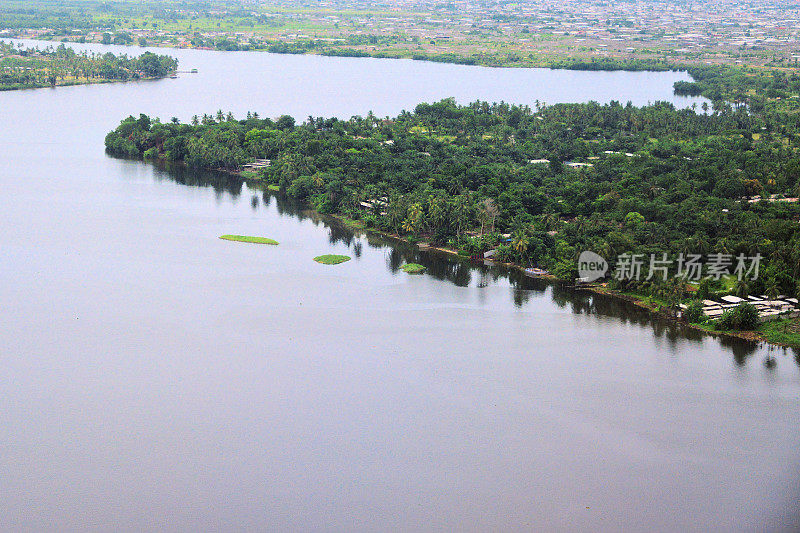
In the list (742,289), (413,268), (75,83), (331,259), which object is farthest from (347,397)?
(75,83)

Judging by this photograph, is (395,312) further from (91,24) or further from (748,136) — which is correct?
(91,24)

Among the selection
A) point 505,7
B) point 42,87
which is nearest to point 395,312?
point 42,87

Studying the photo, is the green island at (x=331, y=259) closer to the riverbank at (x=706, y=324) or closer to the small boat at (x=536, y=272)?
the riverbank at (x=706, y=324)

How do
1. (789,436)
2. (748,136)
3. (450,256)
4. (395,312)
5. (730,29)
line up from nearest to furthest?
(789,436) < (395,312) < (450,256) < (748,136) < (730,29)

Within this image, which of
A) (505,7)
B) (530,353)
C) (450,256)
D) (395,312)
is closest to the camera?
(530,353)

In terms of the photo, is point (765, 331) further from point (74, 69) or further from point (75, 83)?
point (74, 69)

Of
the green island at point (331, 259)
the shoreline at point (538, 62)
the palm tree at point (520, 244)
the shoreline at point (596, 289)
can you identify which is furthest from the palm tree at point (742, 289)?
the shoreline at point (538, 62)

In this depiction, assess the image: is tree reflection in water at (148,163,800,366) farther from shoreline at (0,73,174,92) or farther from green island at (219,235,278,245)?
shoreline at (0,73,174,92)
